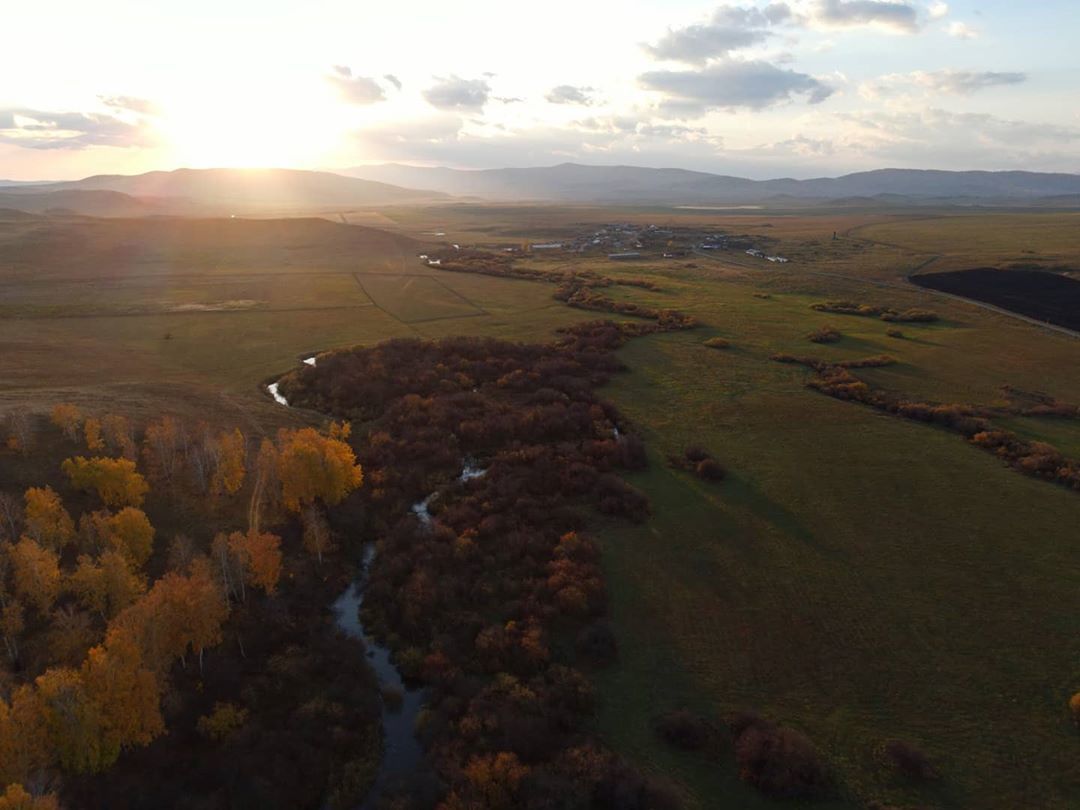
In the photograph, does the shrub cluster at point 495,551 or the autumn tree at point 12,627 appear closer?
the shrub cluster at point 495,551

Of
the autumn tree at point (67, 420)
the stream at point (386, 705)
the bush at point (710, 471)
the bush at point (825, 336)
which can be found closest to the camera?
the stream at point (386, 705)

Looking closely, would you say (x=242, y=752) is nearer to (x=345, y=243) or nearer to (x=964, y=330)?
(x=964, y=330)

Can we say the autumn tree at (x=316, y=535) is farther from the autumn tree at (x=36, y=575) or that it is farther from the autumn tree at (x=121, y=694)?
the autumn tree at (x=121, y=694)

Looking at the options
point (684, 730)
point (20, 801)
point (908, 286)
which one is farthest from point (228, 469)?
point (908, 286)

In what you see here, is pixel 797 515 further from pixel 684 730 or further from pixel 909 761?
pixel 684 730

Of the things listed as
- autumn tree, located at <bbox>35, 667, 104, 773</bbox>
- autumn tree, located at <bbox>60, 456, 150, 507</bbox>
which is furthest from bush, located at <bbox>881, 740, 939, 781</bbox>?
autumn tree, located at <bbox>60, 456, 150, 507</bbox>

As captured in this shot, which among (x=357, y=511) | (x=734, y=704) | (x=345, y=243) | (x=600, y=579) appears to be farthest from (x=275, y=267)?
(x=734, y=704)

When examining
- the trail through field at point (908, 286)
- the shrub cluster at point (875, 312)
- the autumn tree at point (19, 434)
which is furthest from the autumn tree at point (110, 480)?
the trail through field at point (908, 286)
